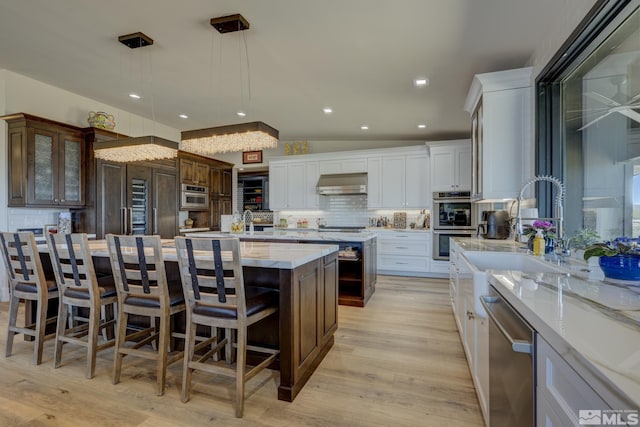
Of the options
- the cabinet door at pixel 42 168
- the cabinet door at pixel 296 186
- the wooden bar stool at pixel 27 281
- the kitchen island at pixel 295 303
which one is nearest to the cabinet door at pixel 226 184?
the cabinet door at pixel 296 186

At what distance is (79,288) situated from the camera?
7.64 ft

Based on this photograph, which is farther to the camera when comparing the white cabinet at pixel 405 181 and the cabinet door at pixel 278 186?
the cabinet door at pixel 278 186

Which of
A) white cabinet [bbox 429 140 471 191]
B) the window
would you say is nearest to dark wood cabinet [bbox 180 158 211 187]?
white cabinet [bbox 429 140 471 191]

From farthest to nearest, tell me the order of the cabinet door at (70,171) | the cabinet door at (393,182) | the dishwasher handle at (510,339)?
the cabinet door at (393,182), the cabinet door at (70,171), the dishwasher handle at (510,339)

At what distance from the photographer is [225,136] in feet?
9.78

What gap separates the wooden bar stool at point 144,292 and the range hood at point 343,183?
435 cm

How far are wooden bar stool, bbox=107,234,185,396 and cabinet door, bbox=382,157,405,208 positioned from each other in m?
4.58

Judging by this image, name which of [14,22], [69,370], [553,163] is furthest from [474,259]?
[14,22]

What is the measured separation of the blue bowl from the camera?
124 centimetres

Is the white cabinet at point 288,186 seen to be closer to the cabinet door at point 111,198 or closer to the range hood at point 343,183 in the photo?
the range hood at point 343,183

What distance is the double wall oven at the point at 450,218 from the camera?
17.8 ft

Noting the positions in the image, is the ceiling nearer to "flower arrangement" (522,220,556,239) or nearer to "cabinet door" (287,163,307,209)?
"flower arrangement" (522,220,556,239)

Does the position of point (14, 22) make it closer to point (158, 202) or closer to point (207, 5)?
point (207, 5)

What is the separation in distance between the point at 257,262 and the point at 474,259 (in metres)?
1.69
